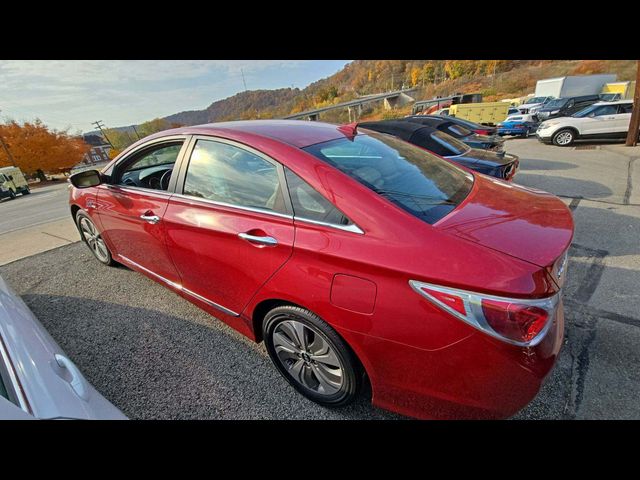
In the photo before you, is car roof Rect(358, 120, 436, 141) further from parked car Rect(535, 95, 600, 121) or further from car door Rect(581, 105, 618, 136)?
parked car Rect(535, 95, 600, 121)

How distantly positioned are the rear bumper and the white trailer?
38.8 meters

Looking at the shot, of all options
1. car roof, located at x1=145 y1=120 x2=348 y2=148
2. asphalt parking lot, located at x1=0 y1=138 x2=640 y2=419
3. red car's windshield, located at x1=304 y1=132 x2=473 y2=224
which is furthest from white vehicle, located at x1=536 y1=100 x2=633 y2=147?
car roof, located at x1=145 y1=120 x2=348 y2=148

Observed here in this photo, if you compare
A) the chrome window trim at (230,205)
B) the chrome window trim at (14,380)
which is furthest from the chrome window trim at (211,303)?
the chrome window trim at (14,380)

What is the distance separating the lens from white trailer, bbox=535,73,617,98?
96.7ft

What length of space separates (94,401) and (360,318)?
3.88ft

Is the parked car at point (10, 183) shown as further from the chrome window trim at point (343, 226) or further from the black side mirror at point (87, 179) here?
the chrome window trim at point (343, 226)

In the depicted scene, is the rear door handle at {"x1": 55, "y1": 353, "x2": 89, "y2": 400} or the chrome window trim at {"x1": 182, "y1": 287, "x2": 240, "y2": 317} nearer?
the rear door handle at {"x1": 55, "y1": 353, "x2": 89, "y2": 400}

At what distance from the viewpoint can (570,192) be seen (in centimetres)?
529

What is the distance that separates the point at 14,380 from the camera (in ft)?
3.54

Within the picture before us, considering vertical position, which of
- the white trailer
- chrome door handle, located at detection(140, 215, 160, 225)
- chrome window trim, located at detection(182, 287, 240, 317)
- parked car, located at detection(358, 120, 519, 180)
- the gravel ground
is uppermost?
chrome door handle, located at detection(140, 215, 160, 225)

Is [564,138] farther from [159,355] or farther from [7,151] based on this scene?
[7,151]

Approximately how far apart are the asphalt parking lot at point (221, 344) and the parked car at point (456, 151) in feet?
3.96

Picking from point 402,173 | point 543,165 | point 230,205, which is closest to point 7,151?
point 230,205

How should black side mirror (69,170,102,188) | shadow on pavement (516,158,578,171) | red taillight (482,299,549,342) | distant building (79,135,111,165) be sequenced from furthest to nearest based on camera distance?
distant building (79,135,111,165) → shadow on pavement (516,158,578,171) → black side mirror (69,170,102,188) → red taillight (482,299,549,342)
